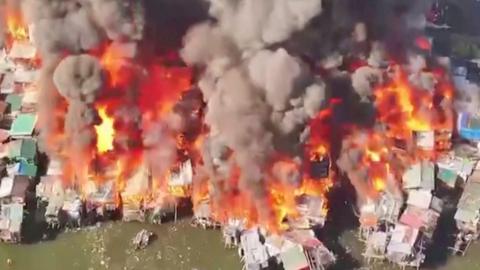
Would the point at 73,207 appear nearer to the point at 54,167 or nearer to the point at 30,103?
the point at 54,167

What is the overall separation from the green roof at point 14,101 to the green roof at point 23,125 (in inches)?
18.1

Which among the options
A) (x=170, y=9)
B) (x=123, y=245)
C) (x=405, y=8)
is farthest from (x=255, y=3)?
(x=123, y=245)

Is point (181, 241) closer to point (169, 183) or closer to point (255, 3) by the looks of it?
point (169, 183)

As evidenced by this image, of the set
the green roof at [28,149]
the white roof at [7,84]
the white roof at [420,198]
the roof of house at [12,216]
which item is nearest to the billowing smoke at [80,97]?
the green roof at [28,149]

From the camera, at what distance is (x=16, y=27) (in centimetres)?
2925

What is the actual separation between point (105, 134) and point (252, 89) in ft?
15.6

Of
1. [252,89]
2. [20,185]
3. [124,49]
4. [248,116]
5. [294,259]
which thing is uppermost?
[124,49]

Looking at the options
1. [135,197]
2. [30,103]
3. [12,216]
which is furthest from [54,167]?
[135,197]

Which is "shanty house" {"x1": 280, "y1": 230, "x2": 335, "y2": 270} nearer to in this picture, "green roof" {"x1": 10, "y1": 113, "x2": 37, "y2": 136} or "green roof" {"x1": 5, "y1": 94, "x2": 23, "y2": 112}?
"green roof" {"x1": 10, "y1": 113, "x2": 37, "y2": 136}

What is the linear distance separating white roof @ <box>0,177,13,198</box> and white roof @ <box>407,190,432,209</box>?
36.7 ft

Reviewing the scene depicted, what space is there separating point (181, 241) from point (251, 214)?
211 cm

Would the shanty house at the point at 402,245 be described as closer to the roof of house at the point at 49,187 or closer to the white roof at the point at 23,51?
the roof of house at the point at 49,187

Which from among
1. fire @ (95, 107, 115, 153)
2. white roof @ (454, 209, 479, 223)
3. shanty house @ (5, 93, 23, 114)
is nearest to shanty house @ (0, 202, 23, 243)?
fire @ (95, 107, 115, 153)

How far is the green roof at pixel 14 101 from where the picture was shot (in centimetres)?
2781
